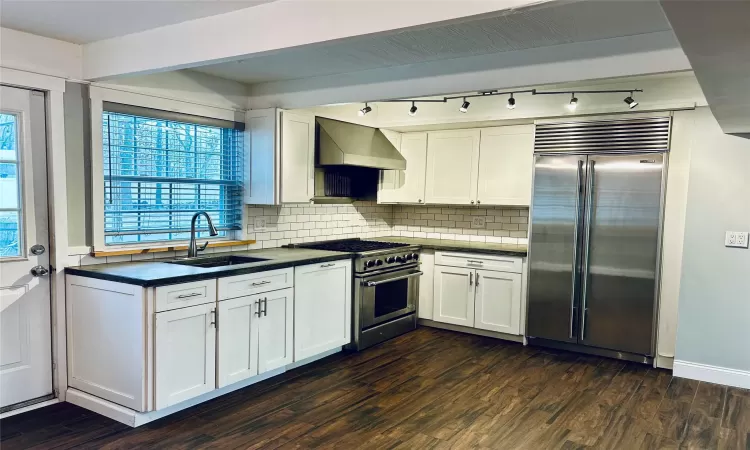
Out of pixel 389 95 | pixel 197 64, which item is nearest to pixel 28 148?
pixel 197 64

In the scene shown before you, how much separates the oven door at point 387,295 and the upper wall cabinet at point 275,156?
1.01m

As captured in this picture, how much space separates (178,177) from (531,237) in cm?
309

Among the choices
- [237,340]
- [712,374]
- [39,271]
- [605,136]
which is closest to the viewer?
[39,271]

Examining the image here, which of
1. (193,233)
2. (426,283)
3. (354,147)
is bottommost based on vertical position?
(426,283)

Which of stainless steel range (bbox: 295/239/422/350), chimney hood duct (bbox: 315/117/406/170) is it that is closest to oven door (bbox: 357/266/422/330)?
stainless steel range (bbox: 295/239/422/350)

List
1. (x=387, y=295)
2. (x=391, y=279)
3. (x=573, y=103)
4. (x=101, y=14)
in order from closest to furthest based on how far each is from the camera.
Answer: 1. (x=101, y=14)
2. (x=573, y=103)
3. (x=391, y=279)
4. (x=387, y=295)

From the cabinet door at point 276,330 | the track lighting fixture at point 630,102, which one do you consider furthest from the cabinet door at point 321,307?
the track lighting fixture at point 630,102

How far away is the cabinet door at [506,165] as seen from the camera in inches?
199

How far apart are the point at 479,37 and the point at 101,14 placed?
2.02m

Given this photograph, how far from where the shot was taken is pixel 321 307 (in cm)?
433

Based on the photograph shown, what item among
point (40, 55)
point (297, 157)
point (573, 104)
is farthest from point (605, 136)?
point (40, 55)

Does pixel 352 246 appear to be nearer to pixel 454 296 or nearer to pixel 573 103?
pixel 454 296

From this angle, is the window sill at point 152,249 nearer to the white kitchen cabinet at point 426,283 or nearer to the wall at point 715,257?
the white kitchen cabinet at point 426,283

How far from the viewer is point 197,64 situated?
9.51 feet
